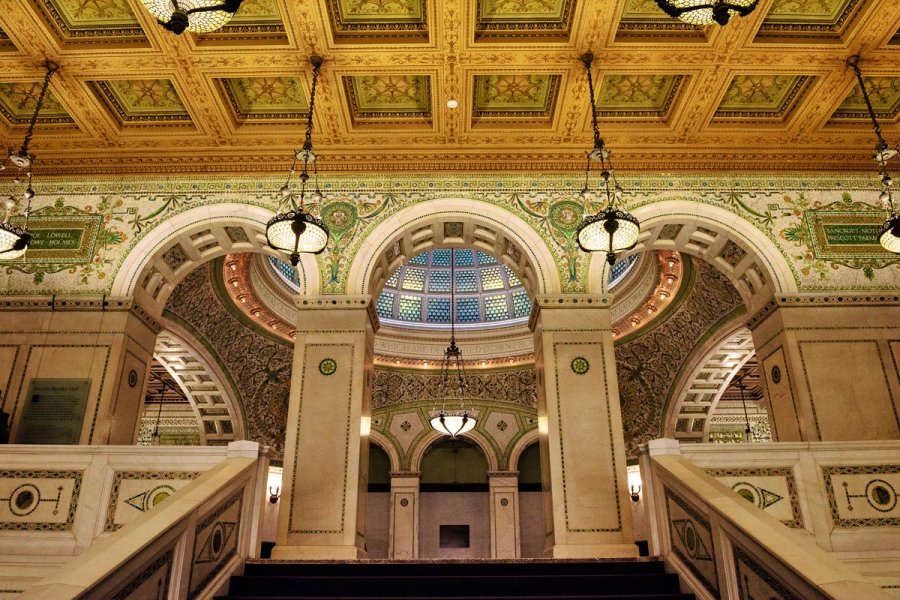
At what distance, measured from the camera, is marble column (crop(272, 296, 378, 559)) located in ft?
24.7

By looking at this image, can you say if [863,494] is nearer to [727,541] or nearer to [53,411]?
[727,541]

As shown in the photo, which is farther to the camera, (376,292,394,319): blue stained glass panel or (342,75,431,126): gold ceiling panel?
(376,292,394,319): blue stained glass panel

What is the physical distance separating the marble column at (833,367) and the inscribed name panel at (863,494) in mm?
1388

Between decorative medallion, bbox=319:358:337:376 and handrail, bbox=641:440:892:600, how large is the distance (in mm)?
4261

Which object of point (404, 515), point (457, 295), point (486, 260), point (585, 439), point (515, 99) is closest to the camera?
point (585, 439)

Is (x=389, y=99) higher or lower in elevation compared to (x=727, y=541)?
higher

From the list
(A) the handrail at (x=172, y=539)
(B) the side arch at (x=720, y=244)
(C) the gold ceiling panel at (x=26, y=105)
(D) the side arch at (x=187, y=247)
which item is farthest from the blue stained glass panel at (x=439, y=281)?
(A) the handrail at (x=172, y=539)

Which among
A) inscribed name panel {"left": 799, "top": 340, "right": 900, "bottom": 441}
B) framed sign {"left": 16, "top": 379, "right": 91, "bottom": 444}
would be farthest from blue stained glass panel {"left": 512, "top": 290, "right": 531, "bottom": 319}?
framed sign {"left": 16, "top": 379, "right": 91, "bottom": 444}

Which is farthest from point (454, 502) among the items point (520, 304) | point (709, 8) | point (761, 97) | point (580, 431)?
point (709, 8)

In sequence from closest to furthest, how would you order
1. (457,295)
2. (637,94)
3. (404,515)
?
1. (637,94)
2. (404,515)
3. (457,295)

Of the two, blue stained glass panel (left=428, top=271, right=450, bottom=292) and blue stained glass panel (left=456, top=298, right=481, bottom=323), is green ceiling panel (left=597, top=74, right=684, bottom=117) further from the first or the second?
blue stained glass panel (left=428, top=271, right=450, bottom=292)

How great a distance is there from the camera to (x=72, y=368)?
8219mm

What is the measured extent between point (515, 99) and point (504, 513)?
10.3m

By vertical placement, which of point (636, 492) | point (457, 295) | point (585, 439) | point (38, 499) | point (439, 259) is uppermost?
point (439, 259)
